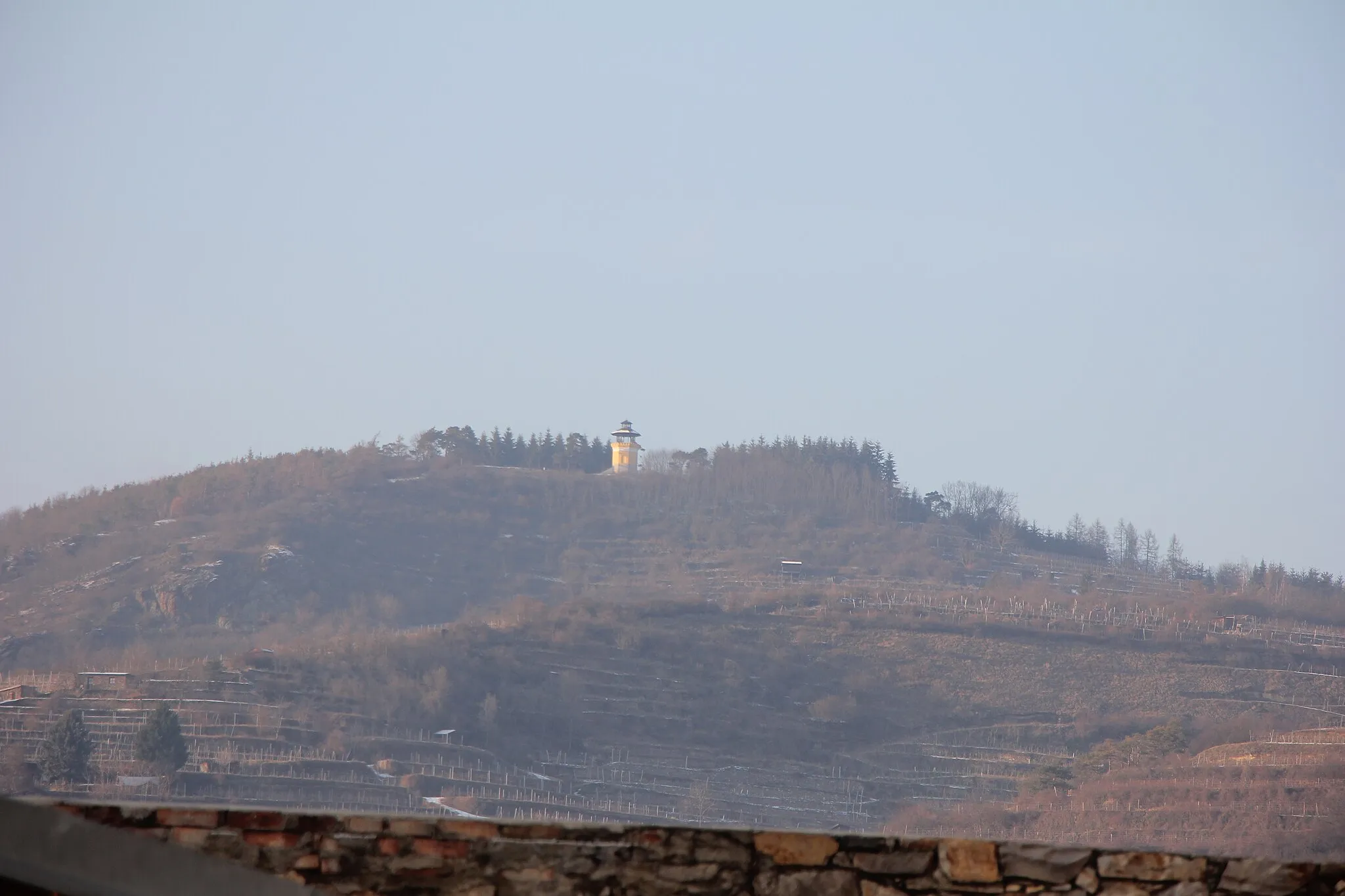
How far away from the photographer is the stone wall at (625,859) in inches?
135

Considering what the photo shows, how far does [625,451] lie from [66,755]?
51479mm

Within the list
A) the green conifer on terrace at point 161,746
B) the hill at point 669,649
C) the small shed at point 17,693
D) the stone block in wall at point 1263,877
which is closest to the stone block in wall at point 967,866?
the stone block in wall at point 1263,877

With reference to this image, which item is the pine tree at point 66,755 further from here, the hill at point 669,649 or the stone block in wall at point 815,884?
the stone block in wall at point 815,884

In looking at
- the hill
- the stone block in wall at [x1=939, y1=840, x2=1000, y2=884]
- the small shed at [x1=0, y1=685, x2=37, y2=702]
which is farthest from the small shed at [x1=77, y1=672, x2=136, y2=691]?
the stone block in wall at [x1=939, y1=840, x2=1000, y2=884]

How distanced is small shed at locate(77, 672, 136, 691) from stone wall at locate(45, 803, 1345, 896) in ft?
189

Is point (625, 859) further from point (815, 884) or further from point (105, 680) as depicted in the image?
point (105, 680)

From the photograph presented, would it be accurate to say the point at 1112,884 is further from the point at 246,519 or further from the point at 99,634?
the point at 246,519

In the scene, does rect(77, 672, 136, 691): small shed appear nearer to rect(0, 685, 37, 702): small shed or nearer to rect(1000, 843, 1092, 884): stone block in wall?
rect(0, 685, 37, 702): small shed

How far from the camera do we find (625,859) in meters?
3.54

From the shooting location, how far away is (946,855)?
11.3ft

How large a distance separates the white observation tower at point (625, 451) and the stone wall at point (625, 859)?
87.9m

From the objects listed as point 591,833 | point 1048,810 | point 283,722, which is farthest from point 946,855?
point 283,722

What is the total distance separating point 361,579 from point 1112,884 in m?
76.0

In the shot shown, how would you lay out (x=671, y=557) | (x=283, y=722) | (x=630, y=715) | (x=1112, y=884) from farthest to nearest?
(x=671, y=557)
(x=630, y=715)
(x=283, y=722)
(x=1112, y=884)
